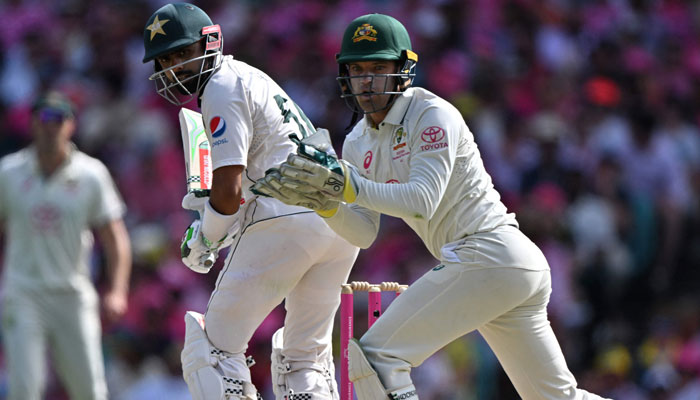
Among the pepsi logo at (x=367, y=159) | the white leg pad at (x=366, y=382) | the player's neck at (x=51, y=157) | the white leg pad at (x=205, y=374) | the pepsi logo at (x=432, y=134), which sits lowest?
the white leg pad at (x=205, y=374)

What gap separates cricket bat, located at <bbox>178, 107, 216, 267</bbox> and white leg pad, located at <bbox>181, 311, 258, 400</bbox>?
66cm

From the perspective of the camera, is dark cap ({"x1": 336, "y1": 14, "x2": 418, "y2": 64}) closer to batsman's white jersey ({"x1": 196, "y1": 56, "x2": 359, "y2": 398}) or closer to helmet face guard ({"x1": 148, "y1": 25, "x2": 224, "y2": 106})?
batsman's white jersey ({"x1": 196, "y1": 56, "x2": 359, "y2": 398})

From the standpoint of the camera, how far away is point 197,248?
448 cm

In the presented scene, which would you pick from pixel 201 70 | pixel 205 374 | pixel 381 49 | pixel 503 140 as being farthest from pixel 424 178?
pixel 503 140

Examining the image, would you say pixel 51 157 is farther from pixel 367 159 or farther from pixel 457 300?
pixel 457 300

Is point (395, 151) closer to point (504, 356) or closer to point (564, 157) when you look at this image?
point (504, 356)

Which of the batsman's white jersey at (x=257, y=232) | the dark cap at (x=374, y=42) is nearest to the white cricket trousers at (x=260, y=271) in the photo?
the batsman's white jersey at (x=257, y=232)

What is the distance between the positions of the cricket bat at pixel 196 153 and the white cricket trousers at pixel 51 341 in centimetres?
180

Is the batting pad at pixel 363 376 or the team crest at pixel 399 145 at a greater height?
the team crest at pixel 399 145

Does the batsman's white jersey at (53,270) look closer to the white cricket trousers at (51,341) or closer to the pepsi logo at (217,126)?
the white cricket trousers at (51,341)

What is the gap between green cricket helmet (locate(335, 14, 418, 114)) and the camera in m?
4.09

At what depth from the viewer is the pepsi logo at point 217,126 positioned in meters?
4.29

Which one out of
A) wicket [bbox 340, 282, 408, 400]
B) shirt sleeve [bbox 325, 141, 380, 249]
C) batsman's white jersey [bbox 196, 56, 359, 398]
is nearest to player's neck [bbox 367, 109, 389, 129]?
shirt sleeve [bbox 325, 141, 380, 249]

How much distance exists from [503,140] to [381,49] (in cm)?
494
